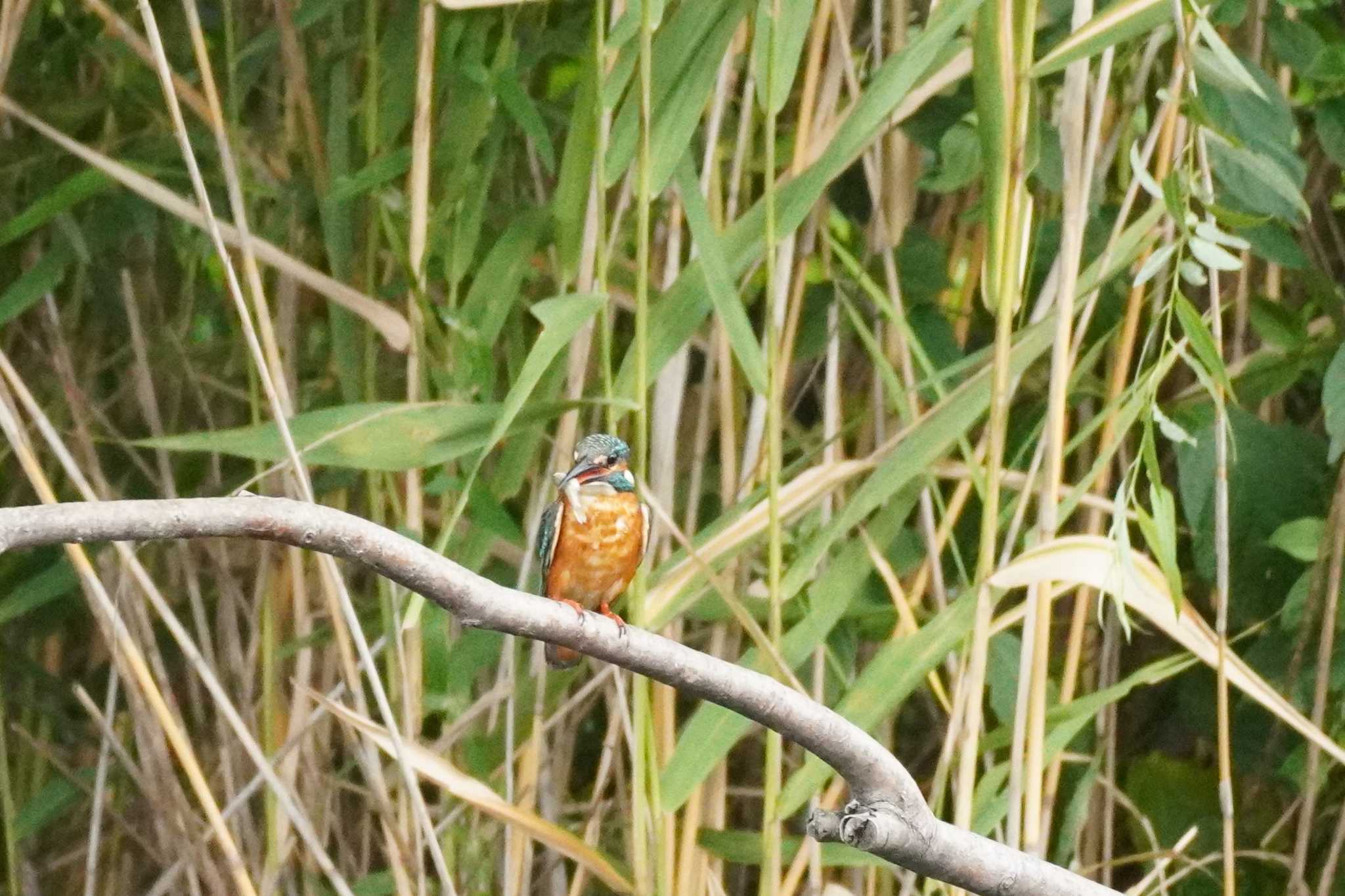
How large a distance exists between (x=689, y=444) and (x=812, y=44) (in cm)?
48

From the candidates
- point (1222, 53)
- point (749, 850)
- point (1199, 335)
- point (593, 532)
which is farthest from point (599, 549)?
point (1222, 53)

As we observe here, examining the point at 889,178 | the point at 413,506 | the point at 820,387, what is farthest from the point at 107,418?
the point at 889,178

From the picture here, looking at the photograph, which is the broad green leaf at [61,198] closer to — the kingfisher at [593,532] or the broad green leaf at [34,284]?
the broad green leaf at [34,284]

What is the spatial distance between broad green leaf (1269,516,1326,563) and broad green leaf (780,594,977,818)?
1.26 ft

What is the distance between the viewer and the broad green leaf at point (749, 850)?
142 cm

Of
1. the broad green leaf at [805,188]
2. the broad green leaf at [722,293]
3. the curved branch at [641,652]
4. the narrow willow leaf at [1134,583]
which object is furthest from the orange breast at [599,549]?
the curved branch at [641,652]

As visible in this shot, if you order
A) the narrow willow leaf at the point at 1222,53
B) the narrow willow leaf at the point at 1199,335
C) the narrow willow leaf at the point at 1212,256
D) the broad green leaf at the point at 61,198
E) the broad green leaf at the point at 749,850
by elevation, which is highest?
the narrow willow leaf at the point at 1222,53

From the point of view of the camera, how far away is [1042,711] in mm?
1297

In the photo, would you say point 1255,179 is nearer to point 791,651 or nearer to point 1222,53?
point 1222,53

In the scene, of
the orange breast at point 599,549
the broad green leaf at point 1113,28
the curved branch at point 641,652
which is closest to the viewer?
the curved branch at point 641,652

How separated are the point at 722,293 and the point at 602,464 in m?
0.19

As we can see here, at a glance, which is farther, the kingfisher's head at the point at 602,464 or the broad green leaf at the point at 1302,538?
the broad green leaf at the point at 1302,538

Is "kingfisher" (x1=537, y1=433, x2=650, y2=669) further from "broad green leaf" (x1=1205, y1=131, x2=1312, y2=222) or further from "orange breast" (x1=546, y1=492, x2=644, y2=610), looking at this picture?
"broad green leaf" (x1=1205, y1=131, x2=1312, y2=222)

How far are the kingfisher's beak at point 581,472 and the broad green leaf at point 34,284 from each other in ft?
2.03
